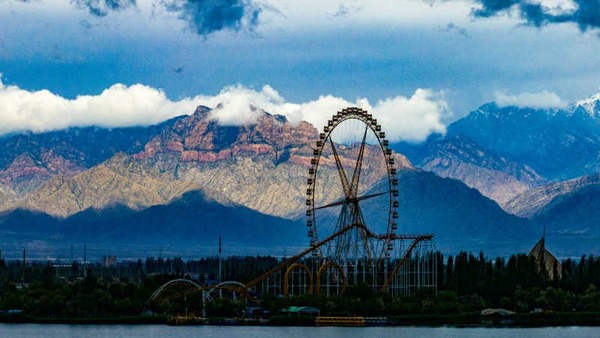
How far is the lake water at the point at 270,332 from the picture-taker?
136 meters

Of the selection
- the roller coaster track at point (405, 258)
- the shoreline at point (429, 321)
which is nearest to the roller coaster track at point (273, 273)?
the roller coaster track at point (405, 258)

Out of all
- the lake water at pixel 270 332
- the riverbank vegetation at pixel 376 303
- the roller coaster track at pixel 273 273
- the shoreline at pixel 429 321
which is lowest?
the lake water at pixel 270 332

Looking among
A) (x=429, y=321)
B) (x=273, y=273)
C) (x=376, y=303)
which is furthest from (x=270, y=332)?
(x=273, y=273)

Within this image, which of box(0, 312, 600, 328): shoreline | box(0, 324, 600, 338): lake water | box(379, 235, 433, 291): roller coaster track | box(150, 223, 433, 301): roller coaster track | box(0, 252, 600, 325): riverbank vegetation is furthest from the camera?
box(379, 235, 433, 291): roller coaster track

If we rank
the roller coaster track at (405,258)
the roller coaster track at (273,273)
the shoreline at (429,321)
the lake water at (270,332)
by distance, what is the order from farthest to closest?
the roller coaster track at (405,258) < the roller coaster track at (273,273) < the shoreline at (429,321) < the lake water at (270,332)

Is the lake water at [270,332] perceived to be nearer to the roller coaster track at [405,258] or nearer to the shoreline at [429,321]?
the shoreline at [429,321]

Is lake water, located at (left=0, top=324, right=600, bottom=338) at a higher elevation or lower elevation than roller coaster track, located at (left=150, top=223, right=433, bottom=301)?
lower

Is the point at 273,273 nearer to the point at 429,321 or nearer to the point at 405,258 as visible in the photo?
the point at 405,258

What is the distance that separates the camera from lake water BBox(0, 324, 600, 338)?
135500 millimetres

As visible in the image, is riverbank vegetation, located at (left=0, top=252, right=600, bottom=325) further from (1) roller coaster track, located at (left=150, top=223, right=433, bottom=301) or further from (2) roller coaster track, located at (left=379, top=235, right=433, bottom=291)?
(2) roller coaster track, located at (left=379, top=235, right=433, bottom=291)

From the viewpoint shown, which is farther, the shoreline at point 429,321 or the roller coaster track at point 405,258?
the roller coaster track at point 405,258

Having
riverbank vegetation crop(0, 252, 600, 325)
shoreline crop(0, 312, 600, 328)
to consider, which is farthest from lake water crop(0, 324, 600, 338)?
riverbank vegetation crop(0, 252, 600, 325)

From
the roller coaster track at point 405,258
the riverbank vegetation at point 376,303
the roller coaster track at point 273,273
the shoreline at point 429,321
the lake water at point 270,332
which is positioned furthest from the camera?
the roller coaster track at point 405,258

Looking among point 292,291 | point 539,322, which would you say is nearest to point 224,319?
point 292,291
